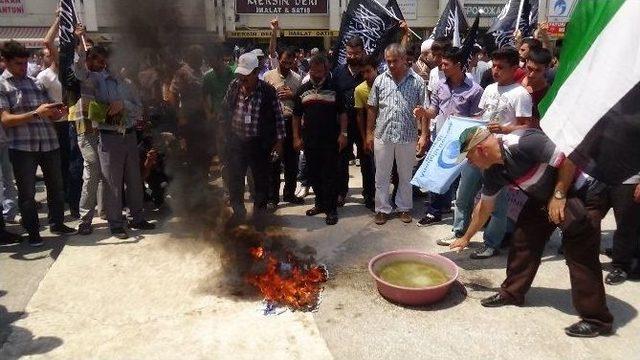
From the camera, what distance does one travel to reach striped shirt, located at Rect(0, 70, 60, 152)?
5.38m

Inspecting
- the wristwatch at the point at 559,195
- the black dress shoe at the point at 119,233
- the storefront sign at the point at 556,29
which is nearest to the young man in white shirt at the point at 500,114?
the wristwatch at the point at 559,195

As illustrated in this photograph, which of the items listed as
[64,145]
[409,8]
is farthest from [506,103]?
[409,8]

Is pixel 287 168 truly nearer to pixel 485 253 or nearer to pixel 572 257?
pixel 485 253

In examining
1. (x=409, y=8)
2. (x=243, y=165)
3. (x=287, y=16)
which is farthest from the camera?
(x=409, y=8)

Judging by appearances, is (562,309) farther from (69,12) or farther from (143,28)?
(69,12)

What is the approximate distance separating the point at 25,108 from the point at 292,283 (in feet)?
12.4

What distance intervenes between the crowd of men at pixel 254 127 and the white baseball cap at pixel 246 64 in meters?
0.01

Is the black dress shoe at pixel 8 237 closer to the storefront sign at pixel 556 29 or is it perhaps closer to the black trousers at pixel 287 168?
the black trousers at pixel 287 168

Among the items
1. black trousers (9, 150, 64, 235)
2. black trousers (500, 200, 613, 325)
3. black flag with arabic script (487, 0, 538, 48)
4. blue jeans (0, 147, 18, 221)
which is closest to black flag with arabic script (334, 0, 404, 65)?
black flag with arabic script (487, 0, 538, 48)

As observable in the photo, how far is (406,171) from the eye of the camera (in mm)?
6027

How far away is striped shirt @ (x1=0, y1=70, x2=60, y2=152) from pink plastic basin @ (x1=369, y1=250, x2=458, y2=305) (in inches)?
165

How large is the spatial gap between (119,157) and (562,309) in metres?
5.04

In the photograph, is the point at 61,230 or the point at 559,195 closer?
the point at 559,195

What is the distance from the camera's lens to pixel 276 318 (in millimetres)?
4004
